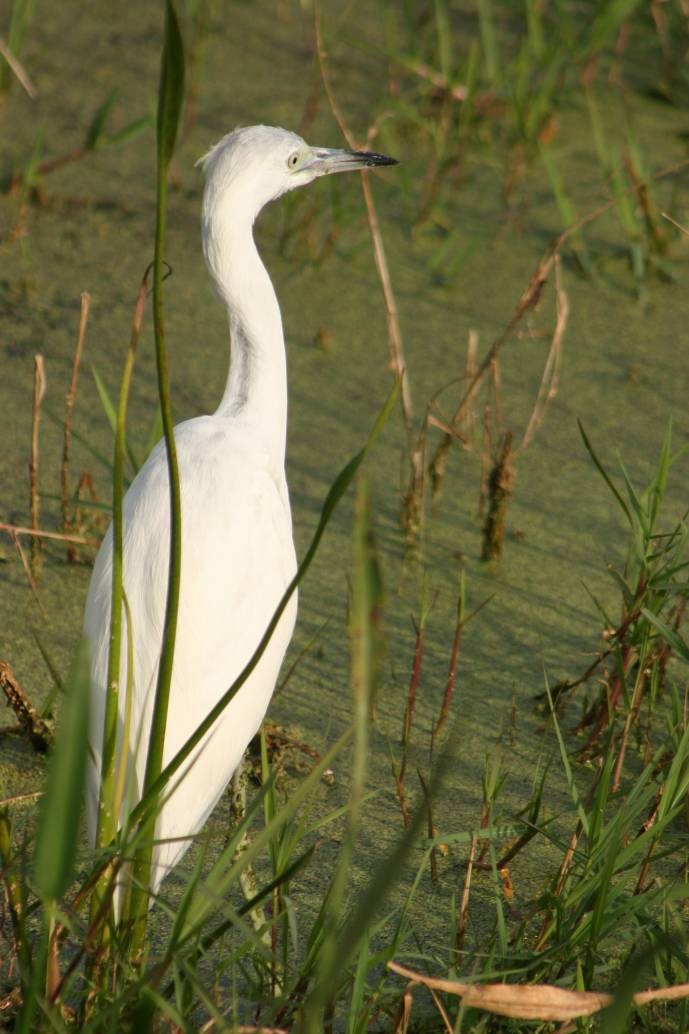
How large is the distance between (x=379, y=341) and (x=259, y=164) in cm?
118

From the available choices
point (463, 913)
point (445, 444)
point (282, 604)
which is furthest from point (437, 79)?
point (282, 604)

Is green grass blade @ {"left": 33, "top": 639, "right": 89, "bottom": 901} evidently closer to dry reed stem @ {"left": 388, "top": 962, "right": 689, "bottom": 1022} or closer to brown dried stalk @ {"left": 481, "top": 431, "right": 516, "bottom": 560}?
dry reed stem @ {"left": 388, "top": 962, "right": 689, "bottom": 1022}

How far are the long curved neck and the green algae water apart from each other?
30cm

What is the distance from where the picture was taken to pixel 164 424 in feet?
3.66

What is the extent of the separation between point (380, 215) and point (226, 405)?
1672 millimetres

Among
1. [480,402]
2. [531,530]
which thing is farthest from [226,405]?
[480,402]

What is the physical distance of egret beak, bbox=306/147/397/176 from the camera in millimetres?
2166

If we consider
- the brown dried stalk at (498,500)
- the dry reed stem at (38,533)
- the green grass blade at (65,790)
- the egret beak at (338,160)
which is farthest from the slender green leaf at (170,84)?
the brown dried stalk at (498,500)

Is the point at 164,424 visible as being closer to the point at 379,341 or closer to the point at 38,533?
the point at 38,533

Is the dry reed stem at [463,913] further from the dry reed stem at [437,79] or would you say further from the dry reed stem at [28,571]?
the dry reed stem at [437,79]

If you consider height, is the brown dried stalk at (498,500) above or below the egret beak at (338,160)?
below

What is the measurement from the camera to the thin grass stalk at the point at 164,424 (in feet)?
3.22

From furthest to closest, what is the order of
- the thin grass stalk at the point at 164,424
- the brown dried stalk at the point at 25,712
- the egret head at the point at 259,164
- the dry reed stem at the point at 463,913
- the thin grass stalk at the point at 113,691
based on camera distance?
the egret head at the point at 259,164
the brown dried stalk at the point at 25,712
the dry reed stem at the point at 463,913
the thin grass stalk at the point at 113,691
the thin grass stalk at the point at 164,424

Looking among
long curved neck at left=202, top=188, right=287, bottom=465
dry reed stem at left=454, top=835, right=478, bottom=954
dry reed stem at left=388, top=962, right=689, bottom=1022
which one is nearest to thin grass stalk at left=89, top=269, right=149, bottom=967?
dry reed stem at left=388, top=962, right=689, bottom=1022
